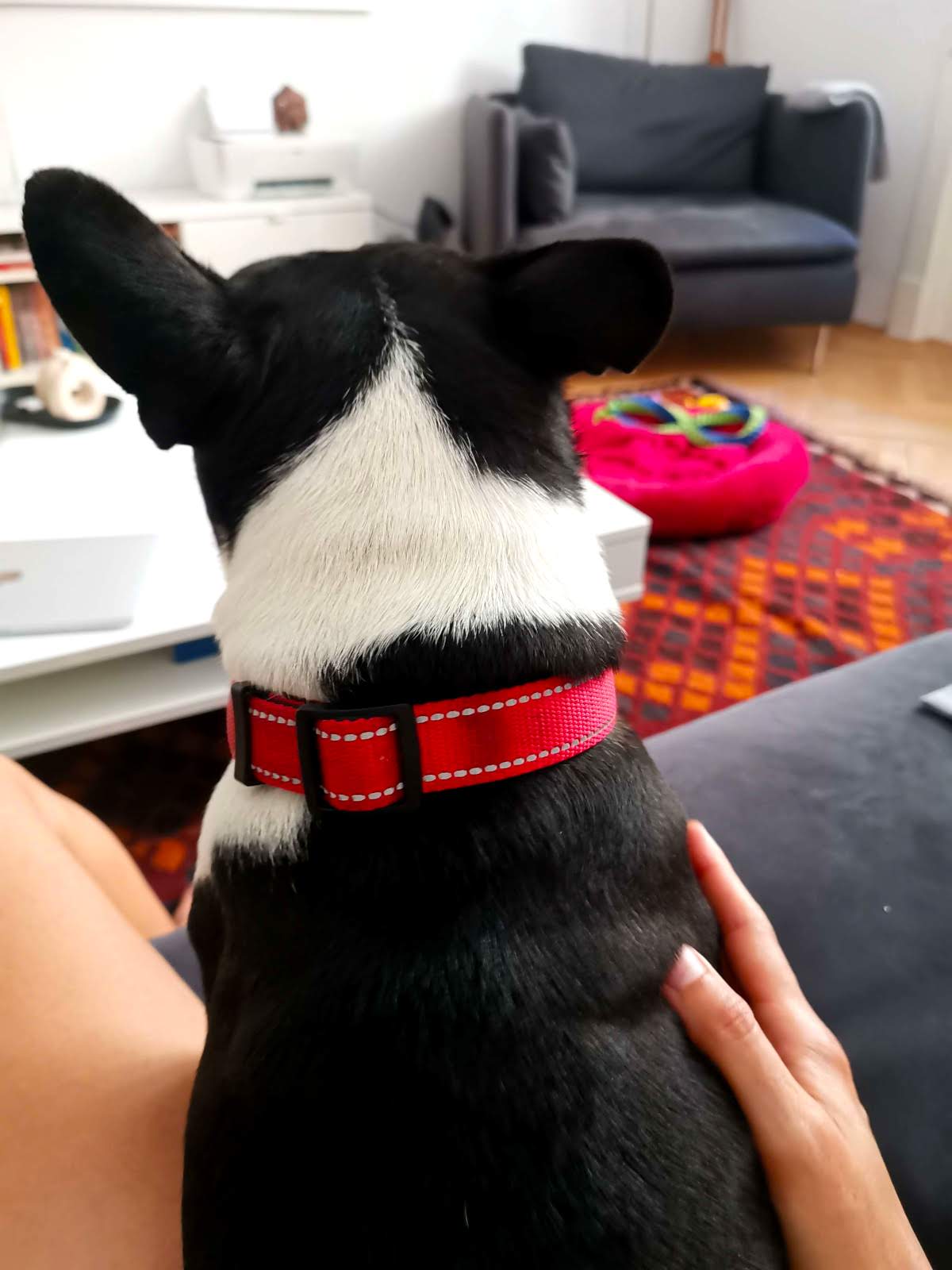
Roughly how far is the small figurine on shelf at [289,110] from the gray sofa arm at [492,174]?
647 mm

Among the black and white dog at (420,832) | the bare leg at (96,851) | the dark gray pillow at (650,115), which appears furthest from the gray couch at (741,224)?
the black and white dog at (420,832)

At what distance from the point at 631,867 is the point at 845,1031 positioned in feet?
0.97

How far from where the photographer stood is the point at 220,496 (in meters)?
0.67

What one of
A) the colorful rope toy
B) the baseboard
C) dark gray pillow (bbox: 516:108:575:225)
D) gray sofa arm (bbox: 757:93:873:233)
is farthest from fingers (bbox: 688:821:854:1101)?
the baseboard

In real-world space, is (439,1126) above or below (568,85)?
below

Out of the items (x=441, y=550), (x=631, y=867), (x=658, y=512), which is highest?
(x=441, y=550)

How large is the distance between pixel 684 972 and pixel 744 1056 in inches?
2.5

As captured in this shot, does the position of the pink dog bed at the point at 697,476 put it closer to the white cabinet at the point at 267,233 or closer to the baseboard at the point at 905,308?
the white cabinet at the point at 267,233

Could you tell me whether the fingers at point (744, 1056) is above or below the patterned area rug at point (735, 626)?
above

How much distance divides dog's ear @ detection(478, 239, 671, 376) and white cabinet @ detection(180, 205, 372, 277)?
2763 mm

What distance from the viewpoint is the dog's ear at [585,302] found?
2.11 ft

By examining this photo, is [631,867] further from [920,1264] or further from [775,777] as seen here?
[775,777]

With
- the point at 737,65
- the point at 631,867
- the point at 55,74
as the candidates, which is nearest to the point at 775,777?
the point at 631,867

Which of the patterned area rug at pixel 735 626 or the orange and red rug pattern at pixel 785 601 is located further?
the orange and red rug pattern at pixel 785 601
